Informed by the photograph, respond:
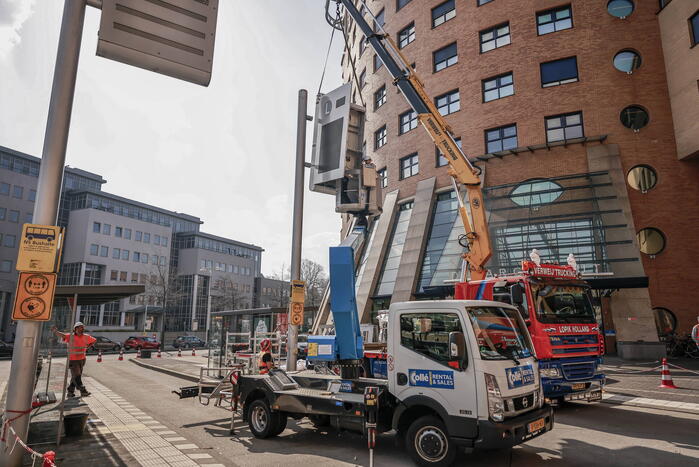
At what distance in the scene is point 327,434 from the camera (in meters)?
8.28

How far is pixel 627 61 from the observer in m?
23.7

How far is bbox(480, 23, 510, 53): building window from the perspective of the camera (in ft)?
87.7

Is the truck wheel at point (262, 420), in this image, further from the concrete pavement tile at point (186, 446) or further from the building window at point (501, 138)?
the building window at point (501, 138)

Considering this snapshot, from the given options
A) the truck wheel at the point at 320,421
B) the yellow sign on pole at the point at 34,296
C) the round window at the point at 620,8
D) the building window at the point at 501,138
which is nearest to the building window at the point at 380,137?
the building window at the point at 501,138

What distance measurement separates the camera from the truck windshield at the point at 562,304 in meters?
9.87

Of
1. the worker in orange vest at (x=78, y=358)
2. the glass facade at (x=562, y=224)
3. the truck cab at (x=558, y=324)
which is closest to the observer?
the truck cab at (x=558, y=324)

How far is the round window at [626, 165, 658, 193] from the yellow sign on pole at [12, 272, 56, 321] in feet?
81.6

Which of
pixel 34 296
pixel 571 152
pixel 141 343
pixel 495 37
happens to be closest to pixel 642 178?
pixel 571 152

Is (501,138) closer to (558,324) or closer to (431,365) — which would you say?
(558,324)

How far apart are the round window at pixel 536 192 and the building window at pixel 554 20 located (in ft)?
29.6

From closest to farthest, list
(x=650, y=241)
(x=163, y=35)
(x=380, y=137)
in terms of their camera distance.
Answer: (x=163, y=35) < (x=650, y=241) < (x=380, y=137)

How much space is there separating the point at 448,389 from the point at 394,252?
22971 mm

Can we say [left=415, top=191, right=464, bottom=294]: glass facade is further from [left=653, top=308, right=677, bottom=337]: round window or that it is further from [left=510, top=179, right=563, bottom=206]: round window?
[left=653, top=308, right=677, bottom=337]: round window

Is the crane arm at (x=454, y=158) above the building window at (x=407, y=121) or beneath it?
beneath
